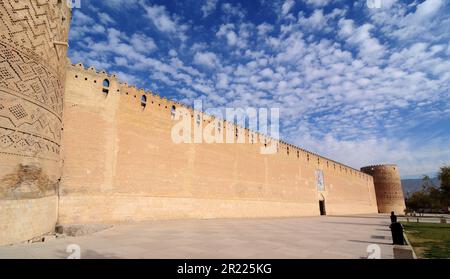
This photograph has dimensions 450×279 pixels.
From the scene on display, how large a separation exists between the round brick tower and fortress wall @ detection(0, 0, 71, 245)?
40517mm

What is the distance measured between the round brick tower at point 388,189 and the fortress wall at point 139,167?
25999 millimetres

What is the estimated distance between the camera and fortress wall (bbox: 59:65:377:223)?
10.2 m

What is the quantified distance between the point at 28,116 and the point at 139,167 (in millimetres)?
5446

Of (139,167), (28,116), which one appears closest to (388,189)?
(139,167)

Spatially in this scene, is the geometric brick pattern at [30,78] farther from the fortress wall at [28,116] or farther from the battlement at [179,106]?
the battlement at [179,106]

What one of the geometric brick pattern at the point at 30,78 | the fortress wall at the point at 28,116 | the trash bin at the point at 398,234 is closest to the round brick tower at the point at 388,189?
the trash bin at the point at 398,234

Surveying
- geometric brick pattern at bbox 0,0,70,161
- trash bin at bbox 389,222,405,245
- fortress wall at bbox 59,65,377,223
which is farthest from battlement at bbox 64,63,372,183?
trash bin at bbox 389,222,405,245

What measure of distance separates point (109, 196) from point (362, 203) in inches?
1238

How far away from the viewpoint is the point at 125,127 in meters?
11.9

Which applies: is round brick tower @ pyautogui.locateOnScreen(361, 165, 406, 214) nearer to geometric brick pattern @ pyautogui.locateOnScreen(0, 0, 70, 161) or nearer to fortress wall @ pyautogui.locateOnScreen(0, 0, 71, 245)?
fortress wall @ pyautogui.locateOnScreen(0, 0, 71, 245)

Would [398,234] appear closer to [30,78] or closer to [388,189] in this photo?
[30,78]

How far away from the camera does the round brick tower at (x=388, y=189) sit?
38531 millimetres

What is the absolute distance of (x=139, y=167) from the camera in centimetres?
1205
